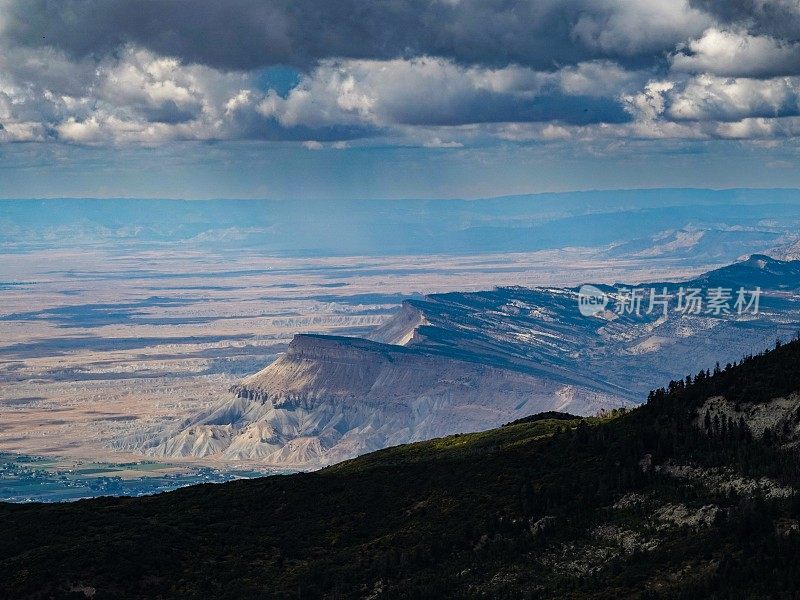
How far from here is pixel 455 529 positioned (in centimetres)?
9375

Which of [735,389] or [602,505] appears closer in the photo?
[602,505]

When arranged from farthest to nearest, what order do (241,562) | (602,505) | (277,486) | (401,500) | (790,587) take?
1. (277,486)
2. (401,500)
3. (241,562)
4. (602,505)
5. (790,587)

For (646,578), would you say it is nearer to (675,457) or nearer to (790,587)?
(790,587)

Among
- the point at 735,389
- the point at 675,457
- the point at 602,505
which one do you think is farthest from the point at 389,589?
the point at 735,389

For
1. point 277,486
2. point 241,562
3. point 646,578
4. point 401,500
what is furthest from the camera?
point 277,486

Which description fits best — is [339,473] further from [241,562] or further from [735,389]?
[735,389]

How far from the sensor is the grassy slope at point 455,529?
7438 centimetres

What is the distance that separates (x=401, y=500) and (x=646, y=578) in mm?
37805

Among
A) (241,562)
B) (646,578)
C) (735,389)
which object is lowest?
(241,562)

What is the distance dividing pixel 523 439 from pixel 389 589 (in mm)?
41065

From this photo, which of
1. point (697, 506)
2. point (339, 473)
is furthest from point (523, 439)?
point (697, 506)

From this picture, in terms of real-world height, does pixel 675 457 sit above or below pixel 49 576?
above

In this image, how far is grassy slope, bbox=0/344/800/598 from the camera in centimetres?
7438

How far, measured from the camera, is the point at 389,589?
83.8m
